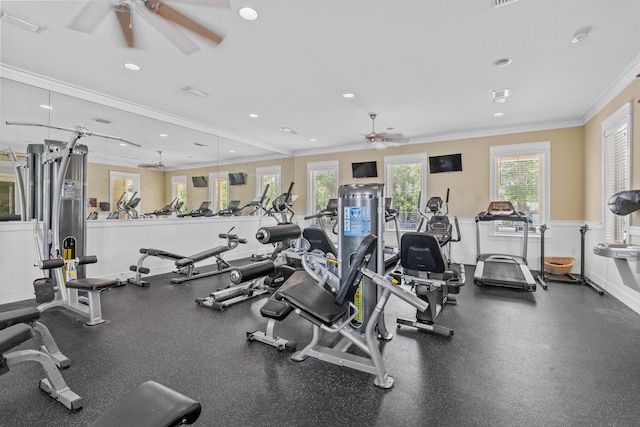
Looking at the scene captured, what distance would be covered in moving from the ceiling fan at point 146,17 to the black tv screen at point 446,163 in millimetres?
5551

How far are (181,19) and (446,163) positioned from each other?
5.88 meters

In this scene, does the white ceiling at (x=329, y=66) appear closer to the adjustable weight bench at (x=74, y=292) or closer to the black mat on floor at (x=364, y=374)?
the adjustable weight bench at (x=74, y=292)

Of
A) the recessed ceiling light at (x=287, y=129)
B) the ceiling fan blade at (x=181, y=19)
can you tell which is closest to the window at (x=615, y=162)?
the ceiling fan blade at (x=181, y=19)

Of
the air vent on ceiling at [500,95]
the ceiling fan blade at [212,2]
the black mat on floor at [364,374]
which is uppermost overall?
the air vent on ceiling at [500,95]

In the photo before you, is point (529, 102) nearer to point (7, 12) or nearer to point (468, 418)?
point (468, 418)

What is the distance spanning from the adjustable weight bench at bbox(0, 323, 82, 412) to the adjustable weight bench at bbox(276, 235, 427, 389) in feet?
4.51

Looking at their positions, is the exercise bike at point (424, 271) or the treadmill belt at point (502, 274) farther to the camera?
the treadmill belt at point (502, 274)

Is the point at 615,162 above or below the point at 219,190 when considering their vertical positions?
above

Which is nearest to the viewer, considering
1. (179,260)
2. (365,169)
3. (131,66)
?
(131,66)

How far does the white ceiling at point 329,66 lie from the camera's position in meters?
2.62

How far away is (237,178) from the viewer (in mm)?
7262

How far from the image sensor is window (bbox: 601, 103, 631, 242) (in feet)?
12.4

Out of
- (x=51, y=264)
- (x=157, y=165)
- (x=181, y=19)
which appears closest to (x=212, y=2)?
(x=181, y=19)

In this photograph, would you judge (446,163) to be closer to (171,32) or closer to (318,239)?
(318,239)
